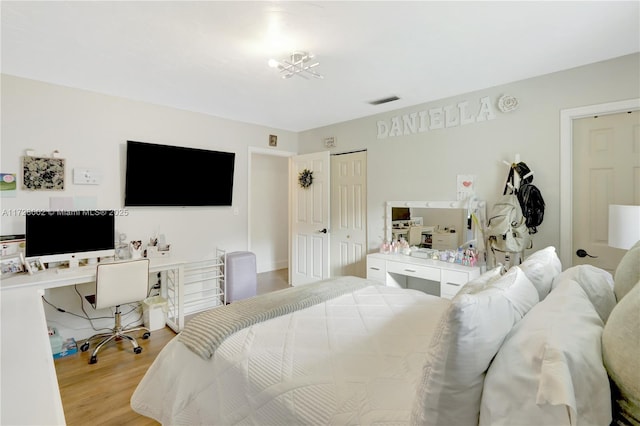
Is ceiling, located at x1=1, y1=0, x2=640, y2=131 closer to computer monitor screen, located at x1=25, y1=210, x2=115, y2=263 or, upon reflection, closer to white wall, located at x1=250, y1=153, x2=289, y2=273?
computer monitor screen, located at x1=25, y1=210, x2=115, y2=263

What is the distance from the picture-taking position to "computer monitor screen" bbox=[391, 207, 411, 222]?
371 centimetres

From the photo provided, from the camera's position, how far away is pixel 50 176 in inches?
113

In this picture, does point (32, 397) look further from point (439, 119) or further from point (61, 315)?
point (439, 119)

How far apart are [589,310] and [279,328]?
134 cm

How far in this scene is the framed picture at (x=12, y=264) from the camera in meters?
2.58

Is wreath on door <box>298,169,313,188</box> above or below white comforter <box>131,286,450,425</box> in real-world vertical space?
above

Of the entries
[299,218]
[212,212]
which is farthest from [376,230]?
[212,212]

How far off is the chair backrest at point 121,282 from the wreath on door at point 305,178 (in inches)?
98.4

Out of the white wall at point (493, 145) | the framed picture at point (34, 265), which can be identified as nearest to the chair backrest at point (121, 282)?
the framed picture at point (34, 265)

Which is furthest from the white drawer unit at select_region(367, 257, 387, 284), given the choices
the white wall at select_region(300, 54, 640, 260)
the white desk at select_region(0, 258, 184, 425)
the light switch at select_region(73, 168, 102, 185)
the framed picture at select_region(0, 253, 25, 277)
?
the framed picture at select_region(0, 253, 25, 277)

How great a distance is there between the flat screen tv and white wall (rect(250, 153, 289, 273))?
74.0 inches

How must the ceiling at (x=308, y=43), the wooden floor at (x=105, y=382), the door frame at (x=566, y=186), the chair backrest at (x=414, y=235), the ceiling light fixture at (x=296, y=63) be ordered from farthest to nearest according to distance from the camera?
the chair backrest at (x=414, y=235) < the door frame at (x=566, y=186) < the ceiling light fixture at (x=296, y=63) < the wooden floor at (x=105, y=382) < the ceiling at (x=308, y=43)

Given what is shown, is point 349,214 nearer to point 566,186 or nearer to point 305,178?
point 305,178

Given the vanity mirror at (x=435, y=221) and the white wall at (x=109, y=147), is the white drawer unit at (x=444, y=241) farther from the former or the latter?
the white wall at (x=109, y=147)
